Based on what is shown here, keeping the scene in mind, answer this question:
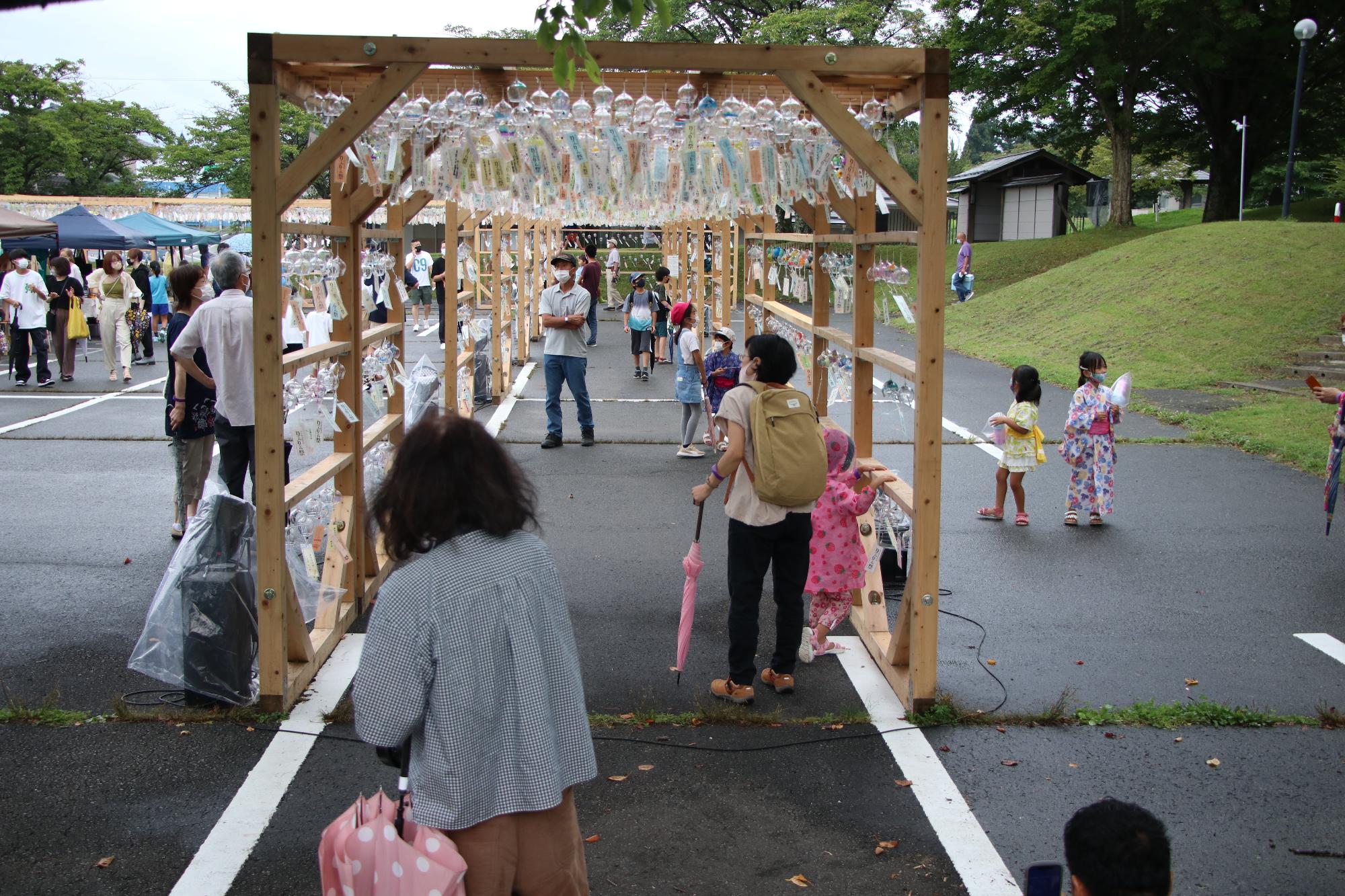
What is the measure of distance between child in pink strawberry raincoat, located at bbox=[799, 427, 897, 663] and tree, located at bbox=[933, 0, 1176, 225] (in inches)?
1156

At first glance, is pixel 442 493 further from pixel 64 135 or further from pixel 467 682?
pixel 64 135

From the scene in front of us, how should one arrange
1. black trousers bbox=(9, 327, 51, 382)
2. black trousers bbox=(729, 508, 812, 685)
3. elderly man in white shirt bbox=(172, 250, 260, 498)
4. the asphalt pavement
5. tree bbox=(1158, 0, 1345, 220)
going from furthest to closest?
tree bbox=(1158, 0, 1345, 220)
black trousers bbox=(9, 327, 51, 382)
elderly man in white shirt bbox=(172, 250, 260, 498)
black trousers bbox=(729, 508, 812, 685)
the asphalt pavement

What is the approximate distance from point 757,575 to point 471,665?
111 inches

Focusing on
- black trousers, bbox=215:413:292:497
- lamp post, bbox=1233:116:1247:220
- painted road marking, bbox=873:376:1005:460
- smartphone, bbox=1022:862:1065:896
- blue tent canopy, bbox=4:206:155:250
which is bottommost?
painted road marking, bbox=873:376:1005:460

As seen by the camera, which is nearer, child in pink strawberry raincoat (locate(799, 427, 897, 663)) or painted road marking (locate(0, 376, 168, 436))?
child in pink strawberry raincoat (locate(799, 427, 897, 663))

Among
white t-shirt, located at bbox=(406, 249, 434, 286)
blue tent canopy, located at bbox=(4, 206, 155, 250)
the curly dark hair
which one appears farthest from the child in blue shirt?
white t-shirt, located at bbox=(406, 249, 434, 286)

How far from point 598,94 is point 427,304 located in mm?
27506

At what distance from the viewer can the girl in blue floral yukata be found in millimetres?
8828

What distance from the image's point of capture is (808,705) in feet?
17.8

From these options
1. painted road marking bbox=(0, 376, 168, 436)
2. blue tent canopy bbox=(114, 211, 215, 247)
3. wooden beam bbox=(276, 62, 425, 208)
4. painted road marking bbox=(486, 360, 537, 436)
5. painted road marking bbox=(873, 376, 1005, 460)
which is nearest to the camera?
wooden beam bbox=(276, 62, 425, 208)

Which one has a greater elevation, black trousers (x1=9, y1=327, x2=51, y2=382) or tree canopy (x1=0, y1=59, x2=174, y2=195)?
tree canopy (x1=0, y1=59, x2=174, y2=195)

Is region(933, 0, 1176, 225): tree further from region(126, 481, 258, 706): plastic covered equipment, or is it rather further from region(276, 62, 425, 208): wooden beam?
region(126, 481, 258, 706): plastic covered equipment

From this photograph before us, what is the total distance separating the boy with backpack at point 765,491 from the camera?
5172 mm

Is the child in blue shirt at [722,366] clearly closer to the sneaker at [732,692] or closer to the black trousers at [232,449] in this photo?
the black trousers at [232,449]
